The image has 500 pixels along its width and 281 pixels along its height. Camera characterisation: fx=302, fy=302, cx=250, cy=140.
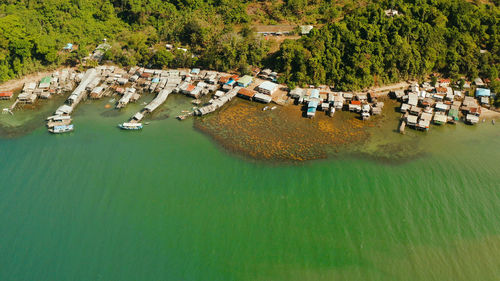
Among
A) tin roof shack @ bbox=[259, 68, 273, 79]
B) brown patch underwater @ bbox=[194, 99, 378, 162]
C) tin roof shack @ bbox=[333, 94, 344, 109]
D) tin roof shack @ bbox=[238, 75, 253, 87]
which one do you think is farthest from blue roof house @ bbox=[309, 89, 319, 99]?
tin roof shack @ bbox=[238, 75, 253, 87]

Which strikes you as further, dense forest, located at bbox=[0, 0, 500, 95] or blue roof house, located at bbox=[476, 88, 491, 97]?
dense forest, located at bbox=[0, 0, 500, 95]

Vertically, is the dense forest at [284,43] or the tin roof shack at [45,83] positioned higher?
the dense forest at [284,43]

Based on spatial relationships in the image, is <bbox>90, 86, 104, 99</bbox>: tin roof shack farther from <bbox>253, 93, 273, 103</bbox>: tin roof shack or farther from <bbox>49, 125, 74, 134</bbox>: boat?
<bbox>253, 93, 273, 103</bbox>: tin roof shack

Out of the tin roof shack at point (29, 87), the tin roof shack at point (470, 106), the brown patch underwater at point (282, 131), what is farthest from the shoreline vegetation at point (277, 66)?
the tin roof shack at point (470, 106)

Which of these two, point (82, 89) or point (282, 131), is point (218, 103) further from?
point (82, 89)

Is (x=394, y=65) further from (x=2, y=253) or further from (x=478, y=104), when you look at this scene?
(x=2, y=253)

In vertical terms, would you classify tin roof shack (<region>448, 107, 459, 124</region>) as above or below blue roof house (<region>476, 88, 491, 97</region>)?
below

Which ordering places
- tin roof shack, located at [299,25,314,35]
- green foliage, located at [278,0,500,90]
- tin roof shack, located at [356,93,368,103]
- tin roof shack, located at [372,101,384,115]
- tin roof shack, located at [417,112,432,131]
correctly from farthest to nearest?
tin roof shack, located at [299,25,314,35], green foliage, located at [278,0,500,90], tin roof shack, located at [356,93,368,103], tin roof shack, located at [372,101,384,115], tin roof shack, located at [417,112,432,131]

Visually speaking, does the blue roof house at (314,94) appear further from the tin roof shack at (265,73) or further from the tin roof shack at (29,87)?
the tin roof shack at (29,87)
